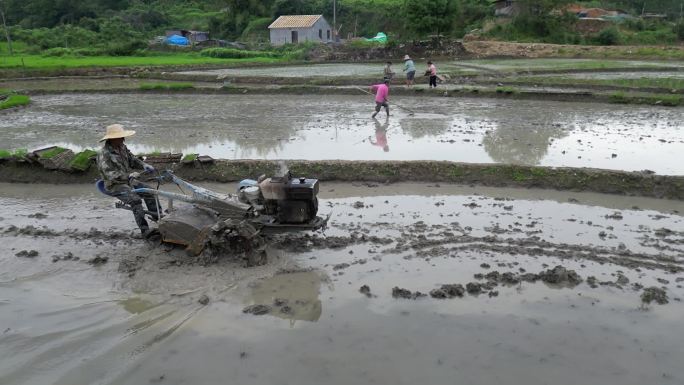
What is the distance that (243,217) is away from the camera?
542 cm

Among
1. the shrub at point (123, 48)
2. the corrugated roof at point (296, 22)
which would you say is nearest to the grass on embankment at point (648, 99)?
the shrub at point (123, 48)

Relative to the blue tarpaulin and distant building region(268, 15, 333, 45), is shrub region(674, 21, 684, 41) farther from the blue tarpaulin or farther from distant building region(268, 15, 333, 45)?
the blue tarpaulin

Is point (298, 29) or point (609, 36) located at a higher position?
point (298, 29)

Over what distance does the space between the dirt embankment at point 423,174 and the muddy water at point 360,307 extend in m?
0.67

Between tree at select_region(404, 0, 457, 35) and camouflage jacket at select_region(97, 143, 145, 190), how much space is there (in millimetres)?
31526

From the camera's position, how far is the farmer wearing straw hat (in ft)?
18.9

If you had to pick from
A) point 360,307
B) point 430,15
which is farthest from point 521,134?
point 430,15

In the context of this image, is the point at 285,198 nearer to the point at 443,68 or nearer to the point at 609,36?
the point at 443,68

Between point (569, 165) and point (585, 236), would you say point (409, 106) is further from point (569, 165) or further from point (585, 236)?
point (585, 236)

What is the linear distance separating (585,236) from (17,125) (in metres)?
14.2

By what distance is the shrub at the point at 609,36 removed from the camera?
39188 millimetres

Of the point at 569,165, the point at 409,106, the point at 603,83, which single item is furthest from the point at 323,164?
the point at 603,83

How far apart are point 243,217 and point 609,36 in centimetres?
4207

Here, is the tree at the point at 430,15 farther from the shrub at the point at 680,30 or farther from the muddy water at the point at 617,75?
the shrub at the point at 680,30
